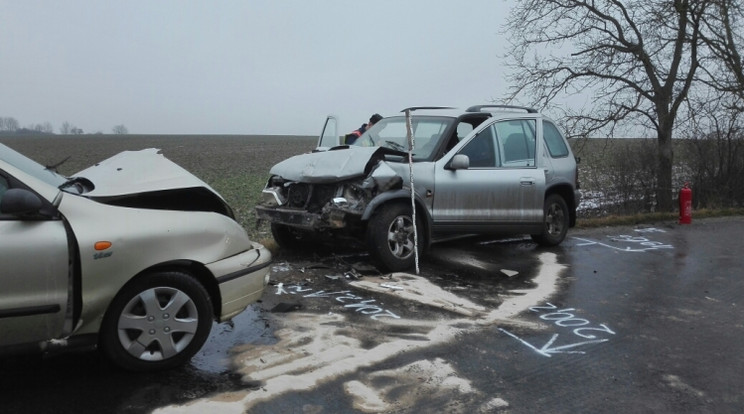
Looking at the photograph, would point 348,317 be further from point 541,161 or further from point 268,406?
point 541,161

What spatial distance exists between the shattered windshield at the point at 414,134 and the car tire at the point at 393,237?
35.9 inches

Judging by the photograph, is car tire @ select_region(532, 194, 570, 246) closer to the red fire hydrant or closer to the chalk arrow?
the chalk arrow

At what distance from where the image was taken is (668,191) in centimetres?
1476

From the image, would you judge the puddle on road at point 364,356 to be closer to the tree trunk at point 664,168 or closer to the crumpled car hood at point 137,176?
the crumpled car hood at point 137,176

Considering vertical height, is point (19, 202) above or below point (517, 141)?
below

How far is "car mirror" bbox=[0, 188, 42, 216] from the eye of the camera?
3482mm

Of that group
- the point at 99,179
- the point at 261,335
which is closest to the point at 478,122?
the point at 261,335

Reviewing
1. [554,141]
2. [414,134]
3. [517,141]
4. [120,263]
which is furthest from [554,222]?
[120,263]

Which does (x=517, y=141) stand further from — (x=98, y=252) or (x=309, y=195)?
(x=98, y=252)

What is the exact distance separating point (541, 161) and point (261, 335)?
5004mm

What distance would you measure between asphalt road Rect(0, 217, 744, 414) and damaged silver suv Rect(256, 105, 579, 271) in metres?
0.51

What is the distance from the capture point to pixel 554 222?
9.05 meters

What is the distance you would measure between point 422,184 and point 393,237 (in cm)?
81

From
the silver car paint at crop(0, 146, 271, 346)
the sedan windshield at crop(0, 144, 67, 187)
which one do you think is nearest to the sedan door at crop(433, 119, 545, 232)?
the silver car paint at crop(0, 146, 271, 346)
